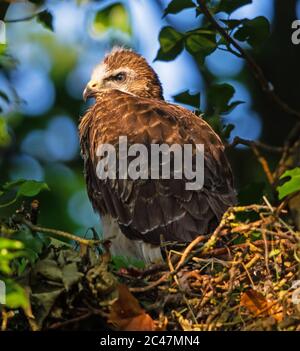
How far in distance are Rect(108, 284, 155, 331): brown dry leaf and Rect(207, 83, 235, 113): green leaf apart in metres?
2.61

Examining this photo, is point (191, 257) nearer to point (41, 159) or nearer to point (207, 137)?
point (207, 137)

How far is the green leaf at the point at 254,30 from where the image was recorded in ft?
21.4

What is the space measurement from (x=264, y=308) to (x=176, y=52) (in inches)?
93.5

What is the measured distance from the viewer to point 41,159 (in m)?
11.0

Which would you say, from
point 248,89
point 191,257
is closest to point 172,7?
point 191,257

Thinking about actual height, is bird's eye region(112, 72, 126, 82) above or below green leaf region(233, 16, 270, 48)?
below

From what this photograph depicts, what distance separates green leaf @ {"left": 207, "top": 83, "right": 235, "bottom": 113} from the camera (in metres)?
7.04

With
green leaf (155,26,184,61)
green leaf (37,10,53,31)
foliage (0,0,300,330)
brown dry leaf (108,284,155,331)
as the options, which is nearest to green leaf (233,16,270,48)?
green leaf (155,26,184,61)

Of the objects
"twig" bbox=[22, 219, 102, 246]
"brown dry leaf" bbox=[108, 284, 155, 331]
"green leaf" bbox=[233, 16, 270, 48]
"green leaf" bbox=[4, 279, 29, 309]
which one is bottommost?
"brown dry leaf" bbox=[108, 284, 155, 331]

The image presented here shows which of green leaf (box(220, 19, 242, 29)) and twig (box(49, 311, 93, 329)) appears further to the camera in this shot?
green leaf (box(220, 19, 242, 29))

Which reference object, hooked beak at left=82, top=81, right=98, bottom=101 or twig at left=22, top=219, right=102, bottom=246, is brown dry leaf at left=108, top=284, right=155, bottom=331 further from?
hooked beak at left=82, top=81, right=98, bottom=101

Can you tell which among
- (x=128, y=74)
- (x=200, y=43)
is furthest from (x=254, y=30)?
(x=128, y=74)
